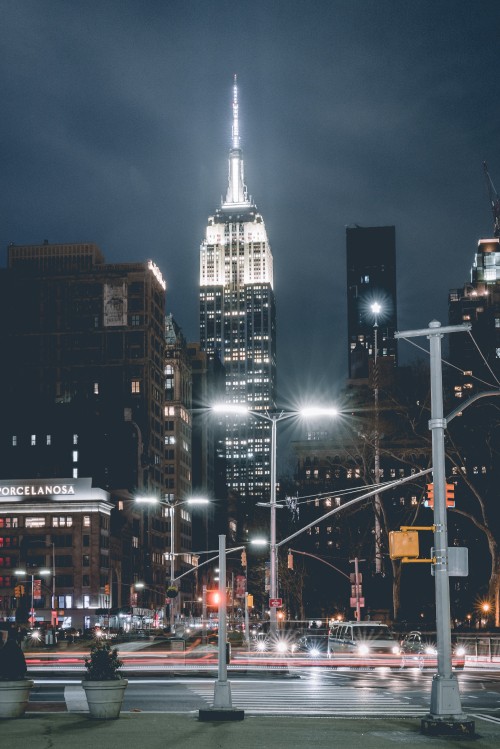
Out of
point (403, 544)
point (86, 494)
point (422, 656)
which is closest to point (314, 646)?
point (422, 656)

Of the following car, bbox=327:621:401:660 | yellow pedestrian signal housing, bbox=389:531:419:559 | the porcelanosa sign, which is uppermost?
the porcelanosa sign

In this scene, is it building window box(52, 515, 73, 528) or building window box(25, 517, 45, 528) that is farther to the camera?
building window box(52, 515, 73, 528)

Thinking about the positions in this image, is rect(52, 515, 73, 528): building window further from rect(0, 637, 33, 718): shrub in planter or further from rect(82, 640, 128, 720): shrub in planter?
rect(82, 640, 128, 720): shrub in planter

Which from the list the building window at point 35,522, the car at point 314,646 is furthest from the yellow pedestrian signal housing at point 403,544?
the building window at point 35,522

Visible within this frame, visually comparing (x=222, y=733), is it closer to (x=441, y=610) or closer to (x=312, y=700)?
(x=441, y=610)

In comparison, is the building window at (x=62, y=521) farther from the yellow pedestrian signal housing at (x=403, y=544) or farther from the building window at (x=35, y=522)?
the yellow pedestrian signal housing at (x=403, y=544)

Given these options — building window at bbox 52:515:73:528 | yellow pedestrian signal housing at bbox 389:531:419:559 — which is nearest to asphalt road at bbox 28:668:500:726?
yellow pedestrian signal housing at bbox 389:531:419:559

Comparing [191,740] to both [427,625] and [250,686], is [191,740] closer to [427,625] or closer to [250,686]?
A: [250,686]

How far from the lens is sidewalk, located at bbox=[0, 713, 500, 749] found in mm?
17531

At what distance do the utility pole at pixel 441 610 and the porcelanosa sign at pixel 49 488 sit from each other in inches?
5137

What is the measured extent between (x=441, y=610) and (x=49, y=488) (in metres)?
134

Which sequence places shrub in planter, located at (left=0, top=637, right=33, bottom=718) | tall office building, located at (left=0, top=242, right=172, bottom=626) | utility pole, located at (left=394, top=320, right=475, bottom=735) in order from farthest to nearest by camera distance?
tall office building, located at (left=0, top=242, right=172, bottom=626) → shrub in planter, located at (left=0, top=637, right=33, bottom=718) → utility pole, located at (left=394, top=320, right=475, bottom=735)

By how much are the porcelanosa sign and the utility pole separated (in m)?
130

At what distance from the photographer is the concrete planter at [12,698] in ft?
73.4
